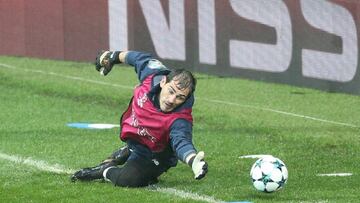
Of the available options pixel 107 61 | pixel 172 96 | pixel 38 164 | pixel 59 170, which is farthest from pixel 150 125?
pixel 38 164

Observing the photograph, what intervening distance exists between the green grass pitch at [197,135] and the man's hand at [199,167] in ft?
2.39

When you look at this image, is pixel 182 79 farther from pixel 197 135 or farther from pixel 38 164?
pixel 197 135

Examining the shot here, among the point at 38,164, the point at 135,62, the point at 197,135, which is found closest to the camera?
the point at 135,62

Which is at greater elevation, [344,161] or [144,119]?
[144,119]

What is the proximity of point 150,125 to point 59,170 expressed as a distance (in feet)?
4.98

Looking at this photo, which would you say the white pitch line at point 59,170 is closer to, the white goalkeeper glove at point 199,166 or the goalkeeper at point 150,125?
the goalkeeper at point 150,125

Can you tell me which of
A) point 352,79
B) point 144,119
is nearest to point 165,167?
point 144,119

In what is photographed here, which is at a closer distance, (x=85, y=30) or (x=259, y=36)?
(x=259, y=36)

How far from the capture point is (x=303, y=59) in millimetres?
17984

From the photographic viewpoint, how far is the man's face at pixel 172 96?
9.40 m

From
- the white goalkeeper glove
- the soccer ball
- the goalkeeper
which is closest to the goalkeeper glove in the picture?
the goalkeeper

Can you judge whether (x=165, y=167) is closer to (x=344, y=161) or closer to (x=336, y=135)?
(x=344, y=161)

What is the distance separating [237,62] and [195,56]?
89 cm

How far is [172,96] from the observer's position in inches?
370
